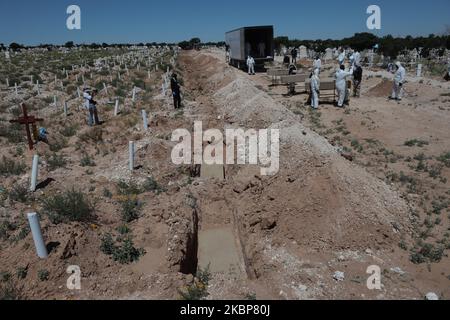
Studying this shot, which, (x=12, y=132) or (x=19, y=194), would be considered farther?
(x=12, y=132)

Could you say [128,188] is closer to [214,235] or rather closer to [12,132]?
[214,235]

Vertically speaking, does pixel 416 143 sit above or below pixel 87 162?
above

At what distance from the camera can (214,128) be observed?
1495 centimetres

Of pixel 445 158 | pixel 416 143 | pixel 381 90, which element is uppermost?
pixel 381 90

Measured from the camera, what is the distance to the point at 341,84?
14422mm

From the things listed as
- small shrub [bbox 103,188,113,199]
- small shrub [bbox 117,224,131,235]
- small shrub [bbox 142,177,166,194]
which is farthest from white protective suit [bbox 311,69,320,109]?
small shrub [bbox 117,224,131,235]

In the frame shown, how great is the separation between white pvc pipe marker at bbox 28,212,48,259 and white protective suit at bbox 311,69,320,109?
11.9 m

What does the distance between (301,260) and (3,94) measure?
20.4 metres

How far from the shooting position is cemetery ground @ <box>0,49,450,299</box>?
18.3ft

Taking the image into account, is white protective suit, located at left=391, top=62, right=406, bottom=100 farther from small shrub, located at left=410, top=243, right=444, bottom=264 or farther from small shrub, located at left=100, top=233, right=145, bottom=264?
small shrub, located at left=100, top=233, right=145, bottom=264

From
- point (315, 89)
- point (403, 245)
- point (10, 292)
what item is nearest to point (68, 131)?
point (10, 292)

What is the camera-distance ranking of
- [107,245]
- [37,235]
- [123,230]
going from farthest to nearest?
[123,230], [107,245], [37,235]

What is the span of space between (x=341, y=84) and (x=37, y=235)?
41.5 feet

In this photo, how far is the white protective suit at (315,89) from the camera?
14352 millimetres
